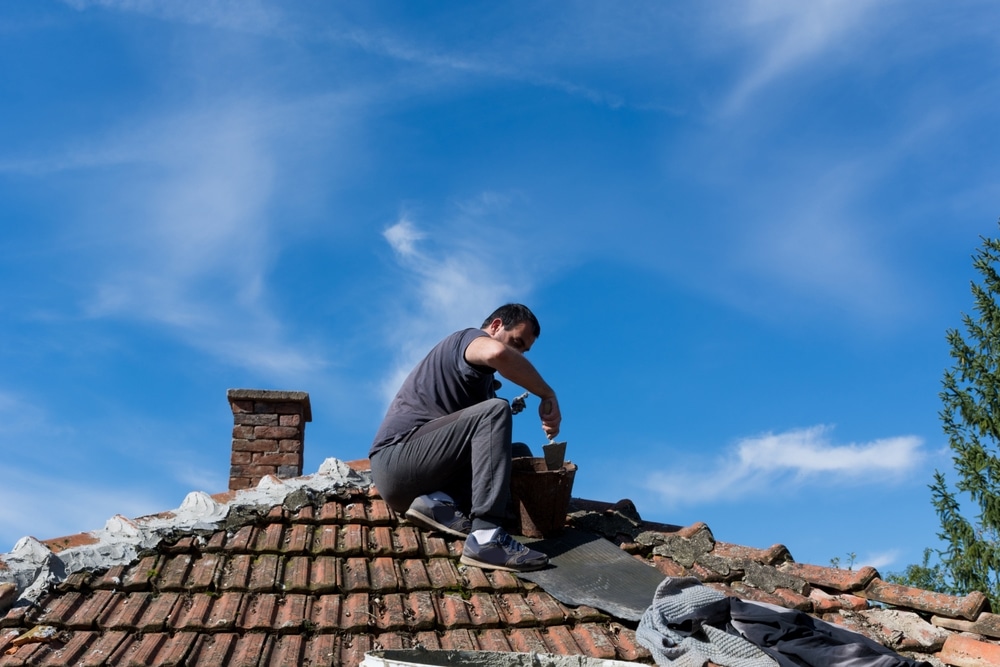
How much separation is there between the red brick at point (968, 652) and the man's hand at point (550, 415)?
7.00ft

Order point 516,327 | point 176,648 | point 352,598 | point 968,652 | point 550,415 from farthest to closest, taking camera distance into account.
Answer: point 516,327 → point 550,415 → point 968,652 → point 352,598 → point 176,648

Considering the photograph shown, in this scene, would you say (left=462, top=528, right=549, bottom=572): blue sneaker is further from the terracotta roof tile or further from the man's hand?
the man's hand

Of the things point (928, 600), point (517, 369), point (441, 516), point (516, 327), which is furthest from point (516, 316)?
point (928, 600)

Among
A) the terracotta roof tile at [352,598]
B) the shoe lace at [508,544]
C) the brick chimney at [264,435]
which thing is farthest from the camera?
the brick chimney at [264,435]

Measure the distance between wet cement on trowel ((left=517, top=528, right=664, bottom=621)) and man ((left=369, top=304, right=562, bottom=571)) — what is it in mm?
160

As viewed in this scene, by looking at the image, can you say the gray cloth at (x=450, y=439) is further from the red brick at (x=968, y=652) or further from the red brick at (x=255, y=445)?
the red brick at (x=968, y=652)

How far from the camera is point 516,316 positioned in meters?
4.84

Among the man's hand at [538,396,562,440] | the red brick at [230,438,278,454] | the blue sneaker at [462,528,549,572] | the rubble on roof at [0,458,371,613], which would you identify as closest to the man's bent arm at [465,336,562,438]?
the man's hand at [538,396,562,440]

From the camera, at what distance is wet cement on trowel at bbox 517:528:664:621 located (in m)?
3.88

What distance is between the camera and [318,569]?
13.0 feet

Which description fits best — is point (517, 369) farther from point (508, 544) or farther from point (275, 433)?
point (275, 433)

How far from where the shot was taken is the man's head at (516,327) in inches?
190

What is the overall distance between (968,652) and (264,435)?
14.4ft

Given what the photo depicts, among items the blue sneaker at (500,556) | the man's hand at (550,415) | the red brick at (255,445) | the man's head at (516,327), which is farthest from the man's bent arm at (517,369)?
the red brick at (255,445)
